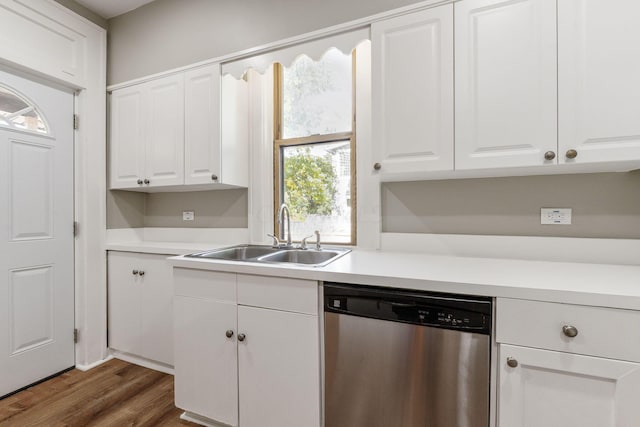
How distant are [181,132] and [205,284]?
123 centimetres

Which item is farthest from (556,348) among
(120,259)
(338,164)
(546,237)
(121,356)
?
(121,356)

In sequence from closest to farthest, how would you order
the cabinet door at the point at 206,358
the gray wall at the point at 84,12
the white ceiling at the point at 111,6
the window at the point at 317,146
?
the cabinet door at the point at 206,358, the window at the point at 317,146, the gray wall at the point at 84,12, the white ceiling at the point at 111,6

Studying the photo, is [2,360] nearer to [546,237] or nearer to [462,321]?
[462,321]

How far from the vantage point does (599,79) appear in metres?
1.25

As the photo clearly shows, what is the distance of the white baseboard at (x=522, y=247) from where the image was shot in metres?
1.47

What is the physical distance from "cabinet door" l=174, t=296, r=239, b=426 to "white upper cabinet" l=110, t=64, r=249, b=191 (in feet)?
2.98

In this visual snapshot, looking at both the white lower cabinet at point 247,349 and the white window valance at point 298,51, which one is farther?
the white window valance at point 298,51

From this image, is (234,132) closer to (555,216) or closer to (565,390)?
(555,216)

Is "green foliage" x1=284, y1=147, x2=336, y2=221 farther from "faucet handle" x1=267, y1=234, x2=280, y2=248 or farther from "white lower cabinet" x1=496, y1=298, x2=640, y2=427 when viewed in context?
"white lower cabinet" x1=496, y1=298, x2=640, y2=427

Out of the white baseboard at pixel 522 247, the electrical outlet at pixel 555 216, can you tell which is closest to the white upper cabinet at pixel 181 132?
the white baseboard at pixel 522 247

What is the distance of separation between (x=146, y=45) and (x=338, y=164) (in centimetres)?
190

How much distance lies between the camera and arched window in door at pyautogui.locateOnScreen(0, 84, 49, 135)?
1.92m

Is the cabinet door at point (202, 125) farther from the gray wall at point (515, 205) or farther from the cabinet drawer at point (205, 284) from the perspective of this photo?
the gray wall at point (515, 205)

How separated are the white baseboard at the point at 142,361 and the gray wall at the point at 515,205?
1.94 m
